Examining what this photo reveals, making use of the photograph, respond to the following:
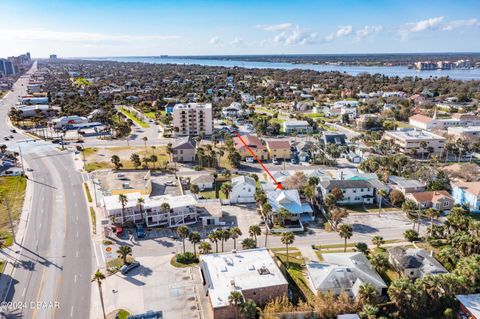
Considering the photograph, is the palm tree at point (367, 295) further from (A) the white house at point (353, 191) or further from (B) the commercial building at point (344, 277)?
(A) the white house at point (353, 191)

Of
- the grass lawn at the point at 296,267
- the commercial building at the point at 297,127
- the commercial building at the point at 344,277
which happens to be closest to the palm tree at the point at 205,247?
the grass lawn at the point at 296,267

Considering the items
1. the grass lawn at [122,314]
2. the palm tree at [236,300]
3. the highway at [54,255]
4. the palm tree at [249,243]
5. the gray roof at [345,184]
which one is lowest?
the grass lawn at [122,314]

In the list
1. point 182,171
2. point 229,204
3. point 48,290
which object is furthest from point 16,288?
point 182,171

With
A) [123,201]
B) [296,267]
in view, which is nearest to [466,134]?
Answer: [296,267]

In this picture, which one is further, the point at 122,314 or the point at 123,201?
the point at 123,201

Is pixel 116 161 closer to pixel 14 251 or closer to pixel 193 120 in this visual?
pixel 14 251

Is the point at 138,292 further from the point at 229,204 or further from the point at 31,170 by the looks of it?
the point at 31,170
